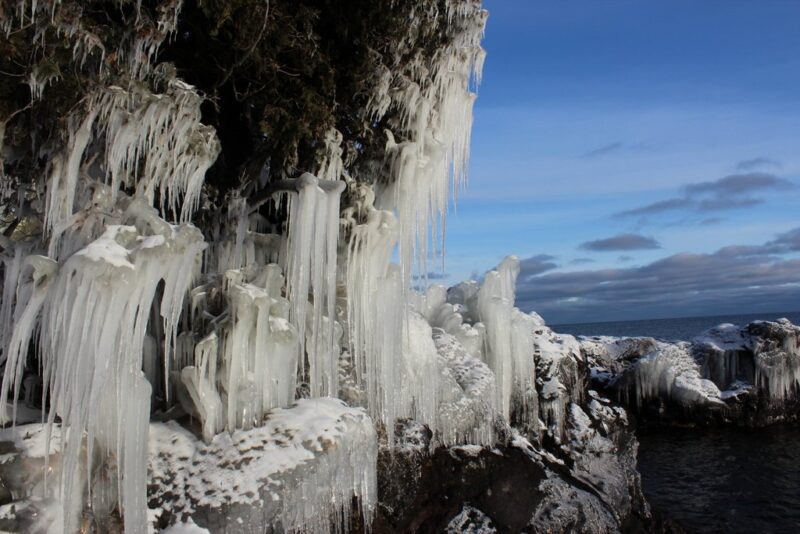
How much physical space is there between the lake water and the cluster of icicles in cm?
767

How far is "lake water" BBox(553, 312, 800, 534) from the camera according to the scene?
1678cm

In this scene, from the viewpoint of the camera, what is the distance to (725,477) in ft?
68.8

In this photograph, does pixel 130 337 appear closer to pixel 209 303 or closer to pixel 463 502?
pixel 209 303

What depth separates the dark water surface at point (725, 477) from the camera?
16.8m

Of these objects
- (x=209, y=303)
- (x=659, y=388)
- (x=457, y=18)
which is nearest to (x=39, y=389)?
(x=209, y=303)

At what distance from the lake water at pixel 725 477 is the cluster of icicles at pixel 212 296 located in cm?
767

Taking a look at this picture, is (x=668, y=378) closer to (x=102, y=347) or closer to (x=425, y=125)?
(x=425, y=125)

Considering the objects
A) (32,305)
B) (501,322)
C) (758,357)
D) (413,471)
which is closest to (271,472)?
(32,305)

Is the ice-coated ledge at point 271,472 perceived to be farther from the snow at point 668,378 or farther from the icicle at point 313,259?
the snow at point 668,378

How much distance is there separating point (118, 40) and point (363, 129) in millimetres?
4532

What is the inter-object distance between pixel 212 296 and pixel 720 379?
97.7 ft

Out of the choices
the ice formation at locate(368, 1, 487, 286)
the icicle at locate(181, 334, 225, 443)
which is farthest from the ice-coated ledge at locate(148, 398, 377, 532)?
the ice formation at locate(368, 1, 487, 286)

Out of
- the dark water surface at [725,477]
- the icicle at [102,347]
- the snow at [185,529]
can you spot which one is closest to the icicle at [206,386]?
the icicle at [102,347]

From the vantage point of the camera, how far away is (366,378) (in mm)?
10852
